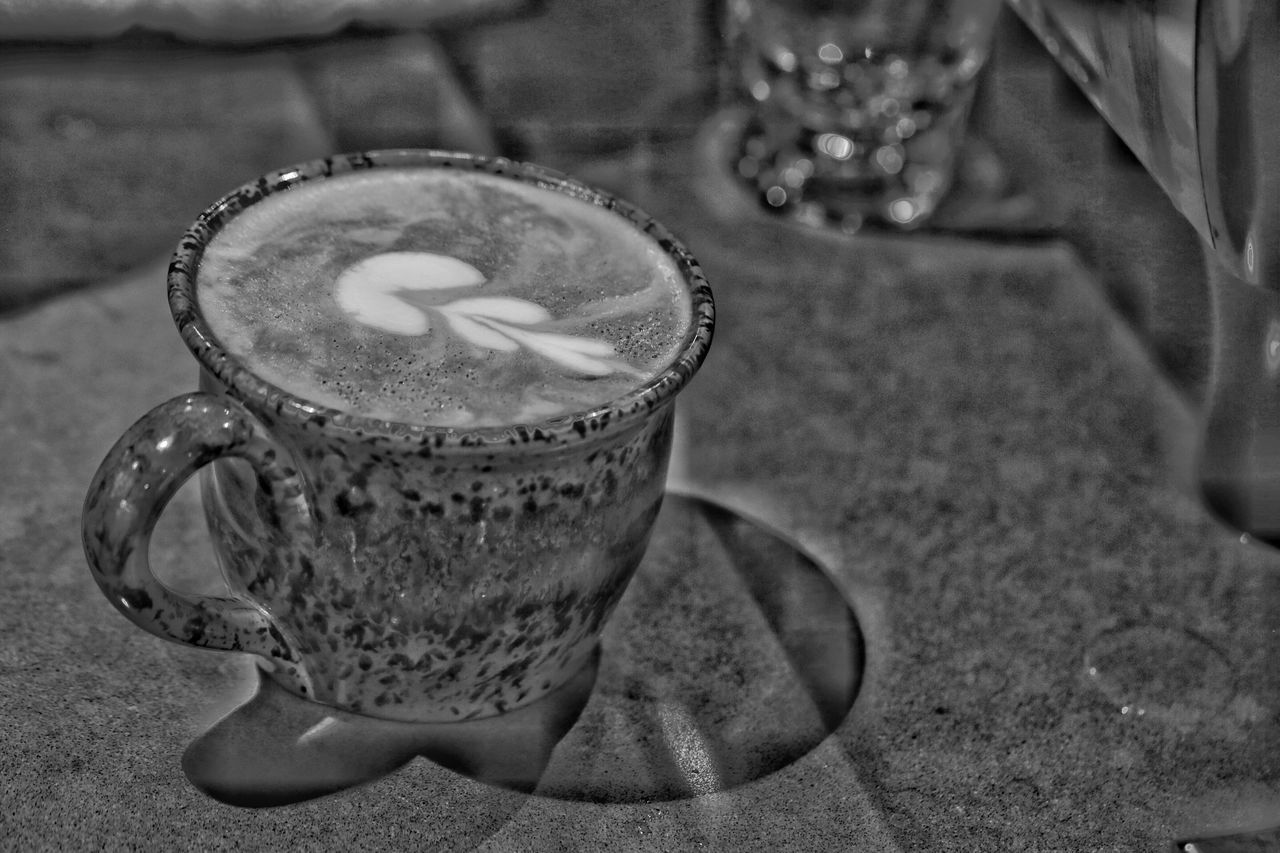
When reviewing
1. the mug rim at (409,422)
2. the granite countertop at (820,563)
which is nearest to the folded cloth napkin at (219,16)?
the granite countertop at (820,563)

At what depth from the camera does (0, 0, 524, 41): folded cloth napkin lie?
0.83m

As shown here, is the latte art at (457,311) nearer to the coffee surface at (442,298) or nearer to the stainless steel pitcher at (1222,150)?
the coffee surface at (442,298)

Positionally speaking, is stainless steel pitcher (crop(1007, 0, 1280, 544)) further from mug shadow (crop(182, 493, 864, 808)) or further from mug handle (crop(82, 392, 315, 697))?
mug handle (crop(82, 392, 315, 697))

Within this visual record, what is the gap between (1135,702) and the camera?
531 mm

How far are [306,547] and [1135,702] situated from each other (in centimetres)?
30

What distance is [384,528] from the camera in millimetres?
425


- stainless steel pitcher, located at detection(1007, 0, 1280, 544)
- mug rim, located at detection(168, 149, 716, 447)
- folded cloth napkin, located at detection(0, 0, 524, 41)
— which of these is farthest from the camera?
folded cloth napkin, located at detection(0, 0, 524, 41)

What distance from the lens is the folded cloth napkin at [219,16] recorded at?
0.83 meters

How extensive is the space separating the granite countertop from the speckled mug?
0.14ft

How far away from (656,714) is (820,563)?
0.35 feet

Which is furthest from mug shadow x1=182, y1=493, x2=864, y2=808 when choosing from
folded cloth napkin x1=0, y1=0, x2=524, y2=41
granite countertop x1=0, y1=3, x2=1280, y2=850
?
folded cloth napkin x1=0, y1=0, x2=524, y2=41

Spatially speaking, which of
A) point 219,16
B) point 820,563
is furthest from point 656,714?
point 219,16

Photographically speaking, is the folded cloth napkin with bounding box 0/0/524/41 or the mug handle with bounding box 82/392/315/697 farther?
the folded cloth napkin with bounding box 0/0/524/41

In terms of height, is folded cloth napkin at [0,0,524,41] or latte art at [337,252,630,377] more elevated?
latte art at [337,252,630,377]
